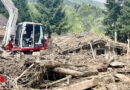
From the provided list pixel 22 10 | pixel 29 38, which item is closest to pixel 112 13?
pixel 22 10

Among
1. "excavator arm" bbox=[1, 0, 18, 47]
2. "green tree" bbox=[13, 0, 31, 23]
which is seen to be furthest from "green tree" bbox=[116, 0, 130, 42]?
"excavator arm" bbox=[1, 0, 18, 47]

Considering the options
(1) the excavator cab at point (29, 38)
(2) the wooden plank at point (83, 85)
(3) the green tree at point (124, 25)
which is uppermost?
(3) the green tree at point (124, 25)

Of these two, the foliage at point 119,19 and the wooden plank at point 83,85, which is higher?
the foliage at point 119,19

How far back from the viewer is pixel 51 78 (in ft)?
23.7

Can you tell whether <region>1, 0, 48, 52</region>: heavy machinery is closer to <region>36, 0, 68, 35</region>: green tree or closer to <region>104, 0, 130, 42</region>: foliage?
<region>104, 0, 130, 42</region>: foliage

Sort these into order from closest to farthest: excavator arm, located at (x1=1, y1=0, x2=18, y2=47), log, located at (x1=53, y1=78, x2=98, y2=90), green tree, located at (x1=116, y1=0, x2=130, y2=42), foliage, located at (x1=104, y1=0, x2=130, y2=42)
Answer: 1. log, located at (x1=53, y1=78, x2=98, y2=90)
2. excavator arm, located at (x1=1, y1=0, x2=18, y2=47)
3. green tree, located at (x1=116, y1=0, x2=130, y2=42)
4. foliage, located at (x1=104, y1=0, x2=130, y2=42)

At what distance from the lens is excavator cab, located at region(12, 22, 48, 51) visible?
13.3 meters

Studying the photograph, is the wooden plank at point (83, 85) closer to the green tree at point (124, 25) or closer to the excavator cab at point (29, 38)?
the excavator cab at point (29, 38)

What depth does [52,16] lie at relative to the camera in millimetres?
31828

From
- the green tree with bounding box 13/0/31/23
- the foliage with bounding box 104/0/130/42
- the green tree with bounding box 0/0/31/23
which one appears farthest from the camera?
the green tree with bounding box 13/0/31/23

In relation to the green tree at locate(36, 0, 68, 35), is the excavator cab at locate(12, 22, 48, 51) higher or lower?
lower

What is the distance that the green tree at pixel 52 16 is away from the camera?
102ft

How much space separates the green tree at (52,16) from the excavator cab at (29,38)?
16.5 metres

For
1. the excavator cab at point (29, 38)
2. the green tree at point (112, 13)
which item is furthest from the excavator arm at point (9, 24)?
the green tree at point (112, 13)
